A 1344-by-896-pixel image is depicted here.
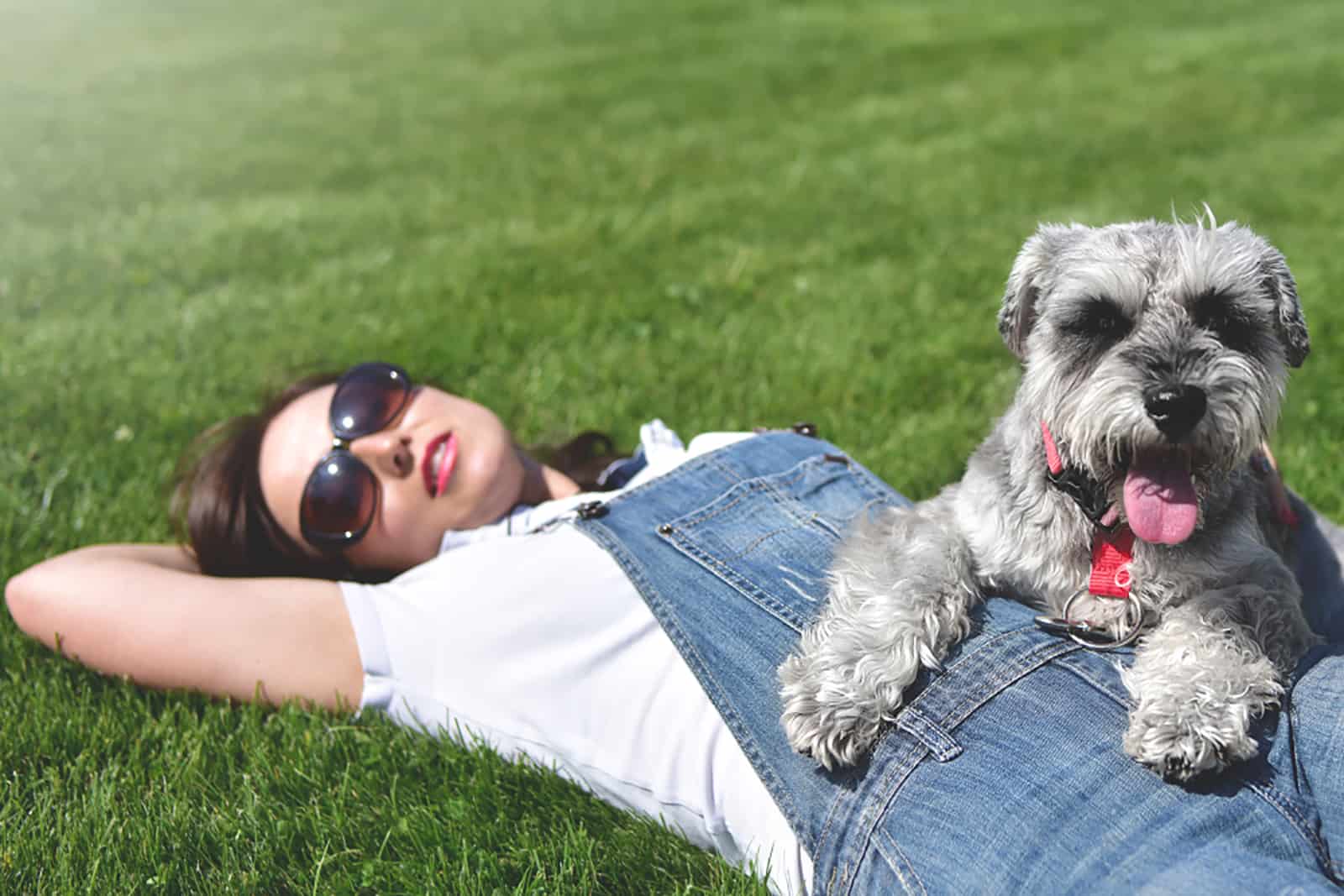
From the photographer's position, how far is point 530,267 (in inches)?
344

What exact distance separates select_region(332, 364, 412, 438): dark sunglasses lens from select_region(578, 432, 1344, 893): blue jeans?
149cm

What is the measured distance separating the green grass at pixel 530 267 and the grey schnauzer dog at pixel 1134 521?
869 mm

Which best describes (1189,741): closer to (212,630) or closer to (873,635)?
(873,635)

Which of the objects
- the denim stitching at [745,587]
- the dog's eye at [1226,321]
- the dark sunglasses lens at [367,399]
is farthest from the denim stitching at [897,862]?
the dark sunglasses lens at [367,399]

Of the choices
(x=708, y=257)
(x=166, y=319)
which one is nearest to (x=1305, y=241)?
(x=708, y=257)

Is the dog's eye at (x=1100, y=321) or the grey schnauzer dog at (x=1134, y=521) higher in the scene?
the dog's eye at (x=1100, y=321)

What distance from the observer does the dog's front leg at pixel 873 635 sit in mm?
3072

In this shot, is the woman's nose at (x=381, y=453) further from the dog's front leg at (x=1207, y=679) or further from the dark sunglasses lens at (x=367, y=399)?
the dog's front leg at (x=1207, y=679)

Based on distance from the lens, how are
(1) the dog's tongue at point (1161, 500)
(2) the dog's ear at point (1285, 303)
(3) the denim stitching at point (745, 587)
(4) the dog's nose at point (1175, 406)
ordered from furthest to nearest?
1. (3) the denim stitching at point (745, 587)
2. (2) the dog's ear at point (1285, 303)
3. (1) the dog's tongue at point (1161, 500)
4. (4) the dog's nose at point (1175, 406)

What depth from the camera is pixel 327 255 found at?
370 inches

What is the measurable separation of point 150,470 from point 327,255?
12.4 feet

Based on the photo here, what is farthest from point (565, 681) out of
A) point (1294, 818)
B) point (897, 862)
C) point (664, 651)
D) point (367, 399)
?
point (1294, 818)

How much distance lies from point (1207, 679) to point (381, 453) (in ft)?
10.0

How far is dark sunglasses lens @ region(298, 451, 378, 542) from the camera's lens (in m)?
4.49
